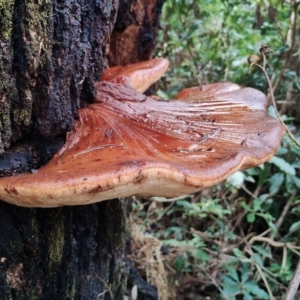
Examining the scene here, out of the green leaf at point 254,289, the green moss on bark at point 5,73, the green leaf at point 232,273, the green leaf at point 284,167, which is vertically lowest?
the green leaf at point 254,289

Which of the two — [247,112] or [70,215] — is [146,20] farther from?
[70,215]

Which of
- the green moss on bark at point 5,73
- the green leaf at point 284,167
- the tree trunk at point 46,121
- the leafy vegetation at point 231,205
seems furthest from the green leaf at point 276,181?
the green moss on bark at point 5,73

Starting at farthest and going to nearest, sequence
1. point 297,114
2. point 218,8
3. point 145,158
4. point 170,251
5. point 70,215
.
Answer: point 218,8 < point 297,114 < point 170,251 < point 70,215 < point 145,158

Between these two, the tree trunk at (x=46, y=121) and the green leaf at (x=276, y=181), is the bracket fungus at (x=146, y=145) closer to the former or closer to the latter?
the tree trunk at (x=46, y=121)

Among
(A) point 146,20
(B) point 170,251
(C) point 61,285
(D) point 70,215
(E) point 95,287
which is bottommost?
(B) point 170,251

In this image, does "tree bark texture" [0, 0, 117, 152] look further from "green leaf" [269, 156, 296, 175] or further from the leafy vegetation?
"green leaf" [269, 156, 296, 175]

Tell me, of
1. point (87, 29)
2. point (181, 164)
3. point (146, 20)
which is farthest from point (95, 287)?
point (146, 20)

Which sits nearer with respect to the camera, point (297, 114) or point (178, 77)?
point (297, 114)
